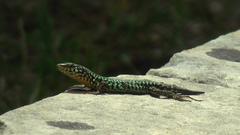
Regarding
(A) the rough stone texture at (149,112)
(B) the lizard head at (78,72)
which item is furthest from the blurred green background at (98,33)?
(A) the rough stone texture at (149,112)

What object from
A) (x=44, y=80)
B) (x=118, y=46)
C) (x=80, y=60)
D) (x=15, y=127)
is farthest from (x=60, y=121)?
(x=118, y=46)

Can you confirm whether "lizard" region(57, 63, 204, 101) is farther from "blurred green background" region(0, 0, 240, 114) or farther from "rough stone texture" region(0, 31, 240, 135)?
"blurred green background" region(0, 0, 240, 114)

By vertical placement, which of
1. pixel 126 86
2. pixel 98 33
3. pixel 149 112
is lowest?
pixel 149 112

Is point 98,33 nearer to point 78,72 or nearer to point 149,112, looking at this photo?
point 78,72

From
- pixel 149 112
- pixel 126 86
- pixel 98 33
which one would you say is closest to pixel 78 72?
pixel 126 86

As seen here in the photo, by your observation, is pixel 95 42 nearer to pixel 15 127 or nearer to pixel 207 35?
pixel 207 35

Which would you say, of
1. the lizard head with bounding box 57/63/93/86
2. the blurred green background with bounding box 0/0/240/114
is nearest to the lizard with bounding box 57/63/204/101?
the lizard head with bounding box 57/63/93/86

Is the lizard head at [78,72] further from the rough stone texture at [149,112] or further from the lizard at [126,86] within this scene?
the rough stone texture at [149,112]
